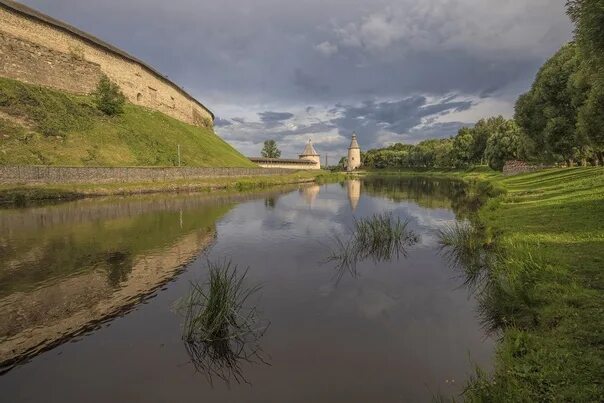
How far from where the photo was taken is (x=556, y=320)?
7184mm

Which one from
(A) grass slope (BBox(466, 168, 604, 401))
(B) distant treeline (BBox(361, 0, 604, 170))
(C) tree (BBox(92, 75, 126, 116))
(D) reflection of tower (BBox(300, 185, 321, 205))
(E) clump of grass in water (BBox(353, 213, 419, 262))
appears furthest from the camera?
(C) tree (BBox(92, 75, 126, 116))

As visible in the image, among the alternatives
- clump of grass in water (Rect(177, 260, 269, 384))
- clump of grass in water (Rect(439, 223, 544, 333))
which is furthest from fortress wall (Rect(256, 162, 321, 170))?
clump of grass in water (Rect(177, 260, 269, 384))

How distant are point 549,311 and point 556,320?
421mm

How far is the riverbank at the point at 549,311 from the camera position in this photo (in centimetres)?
528

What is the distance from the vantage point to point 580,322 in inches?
267

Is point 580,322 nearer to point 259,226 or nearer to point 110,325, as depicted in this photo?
point 110,325

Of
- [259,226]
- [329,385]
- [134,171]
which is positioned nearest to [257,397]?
[329,385]

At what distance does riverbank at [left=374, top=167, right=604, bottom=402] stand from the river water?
3.33 feet

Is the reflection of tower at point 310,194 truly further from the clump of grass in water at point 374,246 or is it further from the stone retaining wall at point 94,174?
the clump of grass in water at point 374,246

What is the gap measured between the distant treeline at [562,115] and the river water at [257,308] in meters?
8.81

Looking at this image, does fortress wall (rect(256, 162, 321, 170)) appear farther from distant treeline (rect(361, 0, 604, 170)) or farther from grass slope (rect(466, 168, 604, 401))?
grass slope (rect(466, 168, 604, 401))

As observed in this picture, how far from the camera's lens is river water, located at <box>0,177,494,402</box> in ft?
22.7

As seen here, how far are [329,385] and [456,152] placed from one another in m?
108

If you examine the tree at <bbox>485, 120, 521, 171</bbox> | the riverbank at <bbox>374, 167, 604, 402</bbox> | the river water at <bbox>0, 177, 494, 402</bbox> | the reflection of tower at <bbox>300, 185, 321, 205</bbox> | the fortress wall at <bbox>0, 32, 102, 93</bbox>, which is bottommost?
the river water at <bbox>0, 177, 494, 402</bbox>
